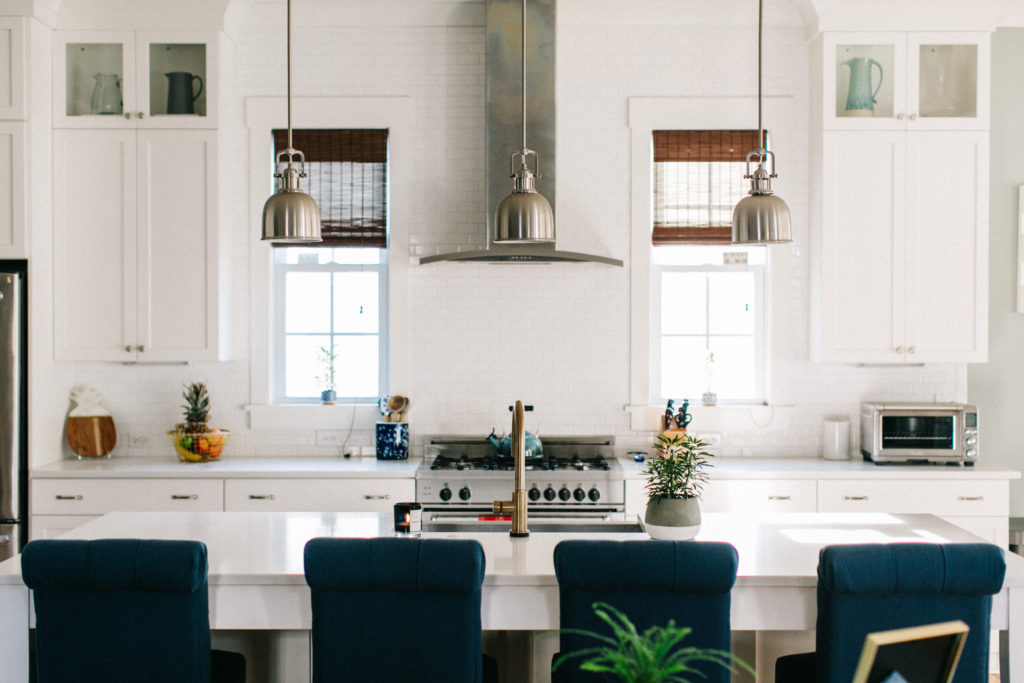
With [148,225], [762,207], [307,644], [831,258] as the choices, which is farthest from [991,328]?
[148,225]

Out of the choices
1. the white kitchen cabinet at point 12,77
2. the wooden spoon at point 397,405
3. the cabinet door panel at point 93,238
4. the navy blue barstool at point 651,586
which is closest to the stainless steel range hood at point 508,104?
the wooden spoon at point 397,405

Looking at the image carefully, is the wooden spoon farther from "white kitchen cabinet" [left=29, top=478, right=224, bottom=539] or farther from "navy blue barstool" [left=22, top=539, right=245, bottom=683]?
"navy blue barstool" [left=22, top=539, right=245, bottom=683]

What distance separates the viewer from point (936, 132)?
14.9ft

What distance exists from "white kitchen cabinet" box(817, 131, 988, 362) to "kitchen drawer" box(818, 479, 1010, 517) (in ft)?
2.21

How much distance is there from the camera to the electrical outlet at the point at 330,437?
491cm

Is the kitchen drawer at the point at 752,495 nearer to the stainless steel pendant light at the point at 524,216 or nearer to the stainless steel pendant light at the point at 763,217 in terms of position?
the stainless steel pendant light at the point at 763,217

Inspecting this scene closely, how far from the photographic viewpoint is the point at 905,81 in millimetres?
4559

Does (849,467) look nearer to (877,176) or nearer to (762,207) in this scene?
(877,176)

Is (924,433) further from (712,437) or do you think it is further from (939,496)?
(712,437)

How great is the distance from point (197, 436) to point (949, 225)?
4167 millimetres

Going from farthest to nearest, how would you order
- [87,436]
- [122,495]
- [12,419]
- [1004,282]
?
[1004,282] → [87,436] → [122,495] → [12,419]

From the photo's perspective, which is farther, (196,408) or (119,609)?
(196,408)

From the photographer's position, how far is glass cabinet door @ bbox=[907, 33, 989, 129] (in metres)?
4.54

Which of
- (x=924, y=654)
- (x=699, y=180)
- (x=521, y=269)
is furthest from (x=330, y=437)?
(x=924, y=654)
